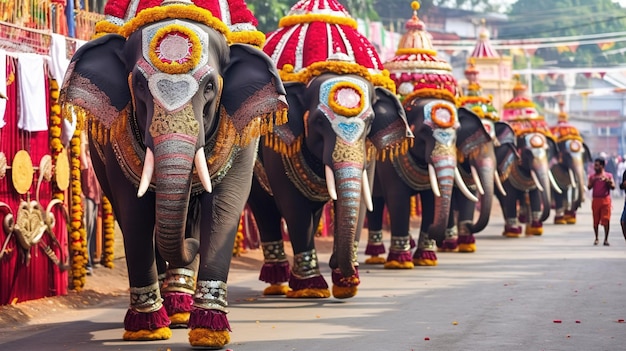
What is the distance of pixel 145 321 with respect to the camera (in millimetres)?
8984

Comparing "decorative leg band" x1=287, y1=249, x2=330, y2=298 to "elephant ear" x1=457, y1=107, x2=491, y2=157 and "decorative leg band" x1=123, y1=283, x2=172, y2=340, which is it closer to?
"decorative leg band" x1=123, y1=283, x2=172, y2=340

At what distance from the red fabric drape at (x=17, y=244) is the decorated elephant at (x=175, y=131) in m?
2.00

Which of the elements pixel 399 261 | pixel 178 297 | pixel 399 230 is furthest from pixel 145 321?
pixel 399 261

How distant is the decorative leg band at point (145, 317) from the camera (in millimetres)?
8977

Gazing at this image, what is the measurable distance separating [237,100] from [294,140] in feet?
9.89

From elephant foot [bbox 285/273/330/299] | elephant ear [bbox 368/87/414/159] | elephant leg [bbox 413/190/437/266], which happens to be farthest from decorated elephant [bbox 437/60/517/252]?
elephant foot [bbox 285/273/330/299]

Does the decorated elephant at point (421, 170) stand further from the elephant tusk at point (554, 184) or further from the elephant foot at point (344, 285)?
the elephant tusk at point (554, 184)

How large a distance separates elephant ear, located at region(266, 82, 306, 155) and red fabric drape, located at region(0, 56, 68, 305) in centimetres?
216

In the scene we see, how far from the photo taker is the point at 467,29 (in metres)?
66.8

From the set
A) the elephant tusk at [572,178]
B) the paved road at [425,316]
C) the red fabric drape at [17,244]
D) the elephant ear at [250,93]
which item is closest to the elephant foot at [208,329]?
the paved road at [425,316]

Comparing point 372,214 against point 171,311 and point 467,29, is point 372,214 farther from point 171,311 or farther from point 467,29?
point 467,29

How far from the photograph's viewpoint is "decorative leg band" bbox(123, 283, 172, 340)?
353 inches

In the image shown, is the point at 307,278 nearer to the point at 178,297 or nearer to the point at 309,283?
the point at 309,283

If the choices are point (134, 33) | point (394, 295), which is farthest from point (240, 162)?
point (394, 295)
